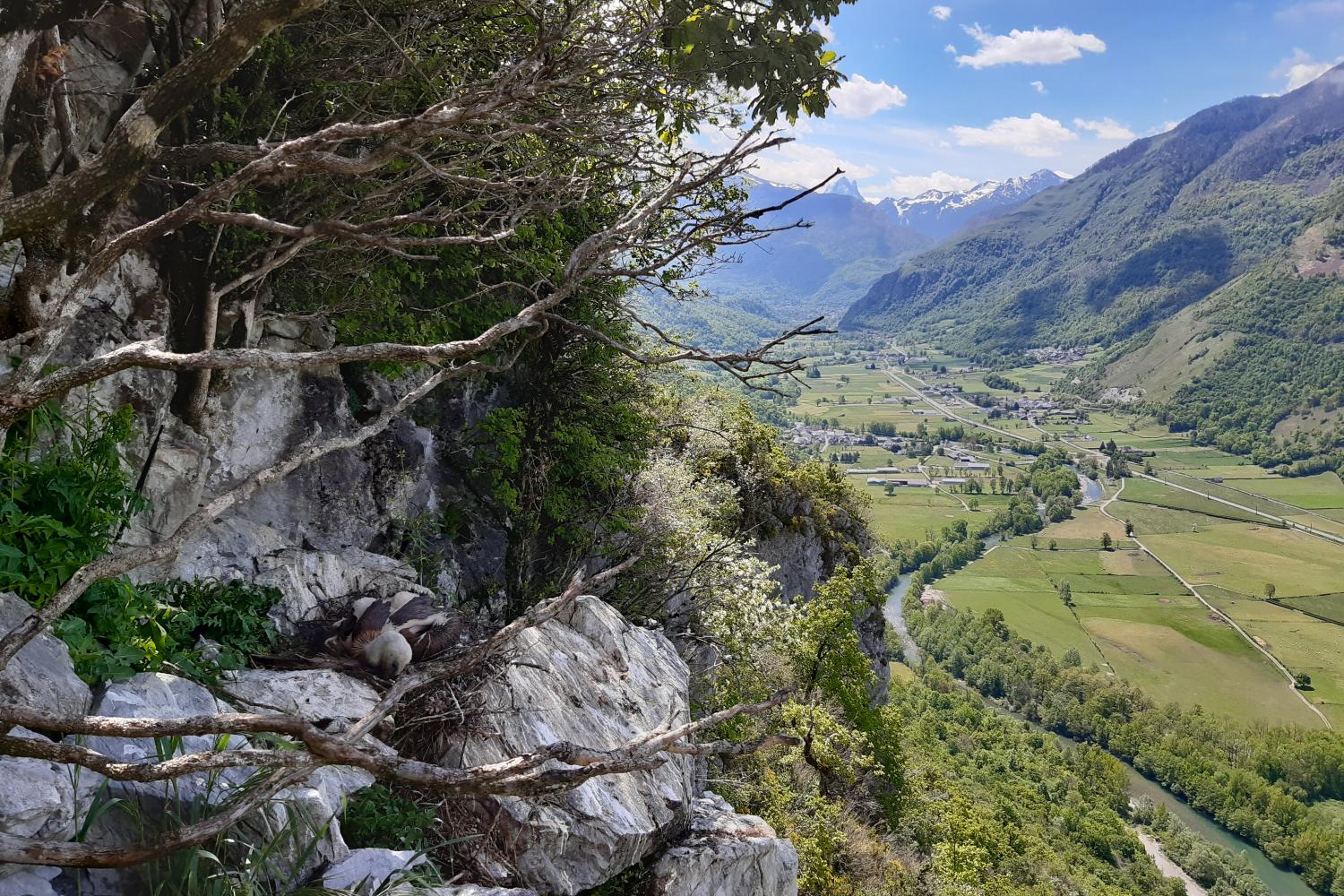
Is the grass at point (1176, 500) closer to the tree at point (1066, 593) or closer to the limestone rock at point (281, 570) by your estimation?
the tree at point (1066, 593)

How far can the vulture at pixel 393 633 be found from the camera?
5.82 meters

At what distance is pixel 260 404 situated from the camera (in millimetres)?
7316

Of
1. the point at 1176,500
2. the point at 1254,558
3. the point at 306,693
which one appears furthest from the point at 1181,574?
the point at 306,693

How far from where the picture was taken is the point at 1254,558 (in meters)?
111

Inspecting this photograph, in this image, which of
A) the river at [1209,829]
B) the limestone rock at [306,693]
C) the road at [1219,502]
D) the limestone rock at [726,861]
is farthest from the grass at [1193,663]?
the limestone rock at [306,693]

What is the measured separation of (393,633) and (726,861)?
3.97m

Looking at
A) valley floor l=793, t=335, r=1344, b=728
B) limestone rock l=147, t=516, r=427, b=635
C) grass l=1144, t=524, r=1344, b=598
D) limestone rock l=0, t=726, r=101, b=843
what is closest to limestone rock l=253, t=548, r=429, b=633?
limestone rock l=147, t=516, r=427, b=635

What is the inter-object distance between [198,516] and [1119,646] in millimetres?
104120

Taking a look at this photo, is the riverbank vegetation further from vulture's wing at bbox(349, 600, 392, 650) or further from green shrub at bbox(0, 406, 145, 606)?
green shrub at bbox(0, 406, 145, 606)

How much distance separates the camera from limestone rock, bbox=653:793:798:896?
6625 mm

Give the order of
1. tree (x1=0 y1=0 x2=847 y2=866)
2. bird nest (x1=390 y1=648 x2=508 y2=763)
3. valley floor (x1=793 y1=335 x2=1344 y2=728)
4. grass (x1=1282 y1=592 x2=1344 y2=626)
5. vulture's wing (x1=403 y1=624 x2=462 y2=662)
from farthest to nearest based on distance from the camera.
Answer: grass (x1=1282 y1=592 x2=1344 y2=626) < valley floor (x1=793 y1=335 x2=1344 y2=728) < vulture's wing (x1=403 y1=624 x2=462 y2=662) < bird nest (x1=390 y1=648 x2=508 y2=763) < tree (x1=0 y1=0 x2=847 y2=866)

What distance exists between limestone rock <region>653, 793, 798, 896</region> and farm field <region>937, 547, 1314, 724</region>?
90.7m

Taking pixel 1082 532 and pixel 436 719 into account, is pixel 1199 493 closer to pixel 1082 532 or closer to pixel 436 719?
pixel 1082 532

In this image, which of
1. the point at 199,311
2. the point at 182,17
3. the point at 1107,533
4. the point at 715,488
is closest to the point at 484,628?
the point at 199,311
